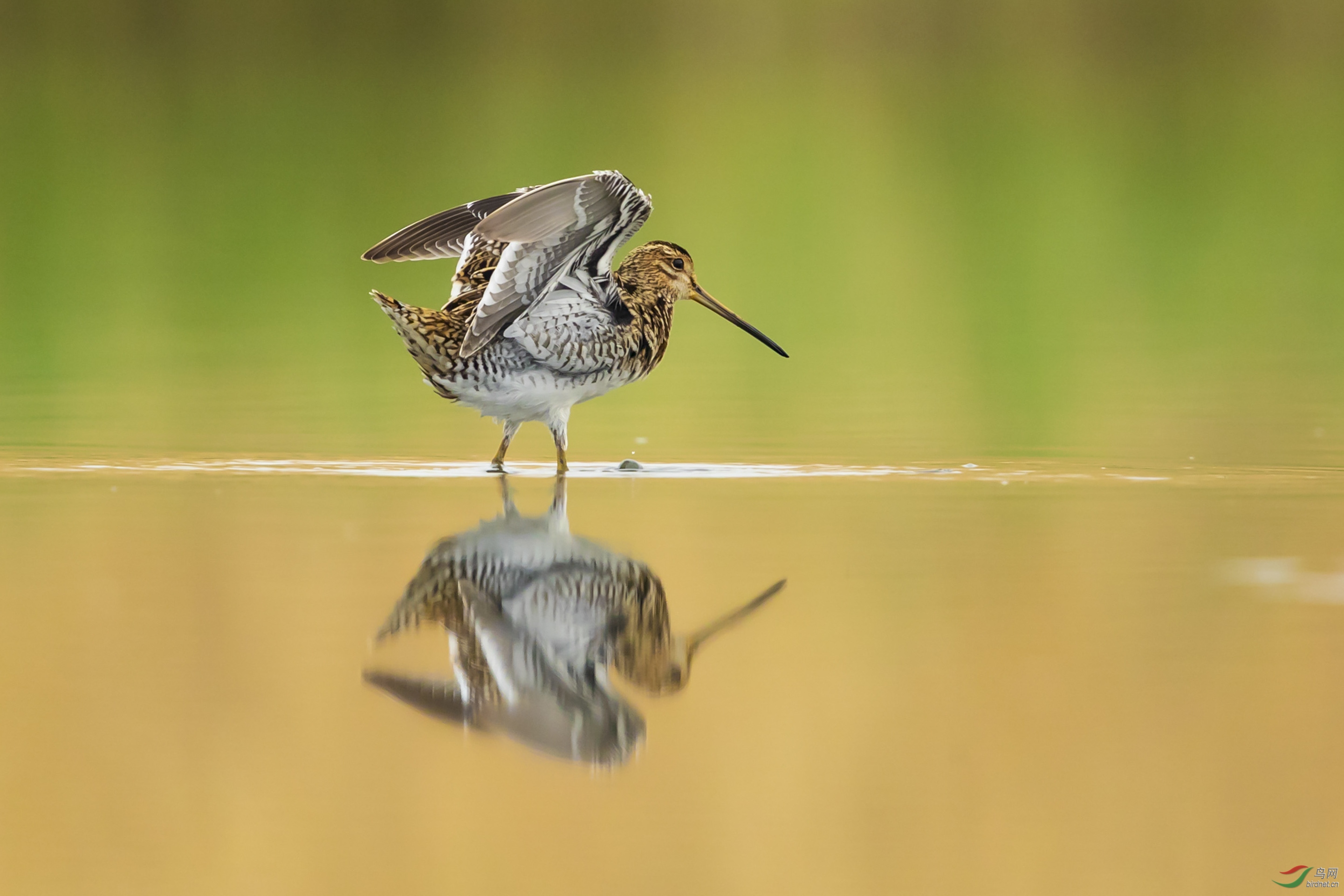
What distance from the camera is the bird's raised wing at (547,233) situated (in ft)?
26.9

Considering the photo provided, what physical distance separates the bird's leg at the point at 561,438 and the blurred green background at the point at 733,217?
0.49 metres

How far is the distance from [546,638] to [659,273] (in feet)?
15.5

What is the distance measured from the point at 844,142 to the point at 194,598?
22288 mm

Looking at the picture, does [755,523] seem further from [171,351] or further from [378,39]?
[378,39]

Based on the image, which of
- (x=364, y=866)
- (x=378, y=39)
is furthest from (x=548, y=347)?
(x=378, y=39)

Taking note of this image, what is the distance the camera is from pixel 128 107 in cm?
2881

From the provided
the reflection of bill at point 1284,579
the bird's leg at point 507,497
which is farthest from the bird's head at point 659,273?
the reflection of bill at point 1284,579

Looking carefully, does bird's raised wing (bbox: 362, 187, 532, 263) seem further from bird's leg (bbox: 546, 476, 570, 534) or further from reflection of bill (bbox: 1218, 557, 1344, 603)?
reflection of bill (bbox: 1218, 557, 1344, 603)

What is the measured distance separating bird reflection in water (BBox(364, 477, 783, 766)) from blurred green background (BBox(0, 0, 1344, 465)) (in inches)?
99.7

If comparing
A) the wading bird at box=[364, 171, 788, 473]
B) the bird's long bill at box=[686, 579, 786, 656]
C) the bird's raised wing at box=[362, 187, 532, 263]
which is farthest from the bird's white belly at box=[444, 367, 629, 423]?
the bird's long bill at box=[686, 579, 786, 656]

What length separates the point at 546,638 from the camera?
5.60 m
